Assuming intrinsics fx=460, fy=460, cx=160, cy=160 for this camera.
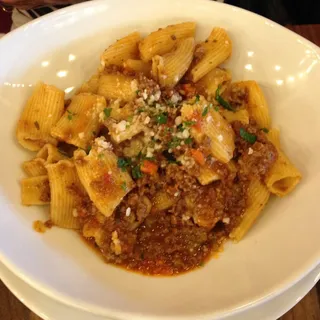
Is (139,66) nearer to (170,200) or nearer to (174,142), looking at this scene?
(174,142)

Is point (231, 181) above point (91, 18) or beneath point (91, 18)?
beneath

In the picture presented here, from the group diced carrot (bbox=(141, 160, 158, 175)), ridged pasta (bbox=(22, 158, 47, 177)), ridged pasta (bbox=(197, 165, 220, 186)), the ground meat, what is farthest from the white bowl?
diced carrot (bbox=(141, 160, 158, 175))

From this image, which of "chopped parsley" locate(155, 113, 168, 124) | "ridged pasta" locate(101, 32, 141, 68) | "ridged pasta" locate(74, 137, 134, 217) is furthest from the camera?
"ridged pasta" locate(101, 32, 141, 68)

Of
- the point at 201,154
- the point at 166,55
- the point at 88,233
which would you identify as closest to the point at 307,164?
the point at 201,154

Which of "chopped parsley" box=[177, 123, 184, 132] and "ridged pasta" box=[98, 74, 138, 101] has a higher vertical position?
"ridged pasta" box=[98, 74, 138, 101]

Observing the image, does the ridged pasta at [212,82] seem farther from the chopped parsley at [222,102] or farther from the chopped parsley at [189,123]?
→ the chopped parsley at [189,123]

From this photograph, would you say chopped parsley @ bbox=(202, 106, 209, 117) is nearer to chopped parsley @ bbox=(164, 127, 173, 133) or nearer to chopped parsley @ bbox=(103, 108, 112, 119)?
chopped parsley @ bbox=(164, 127, 173, 133)

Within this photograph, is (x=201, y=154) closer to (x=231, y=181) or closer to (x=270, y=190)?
(x=231, y=181)
